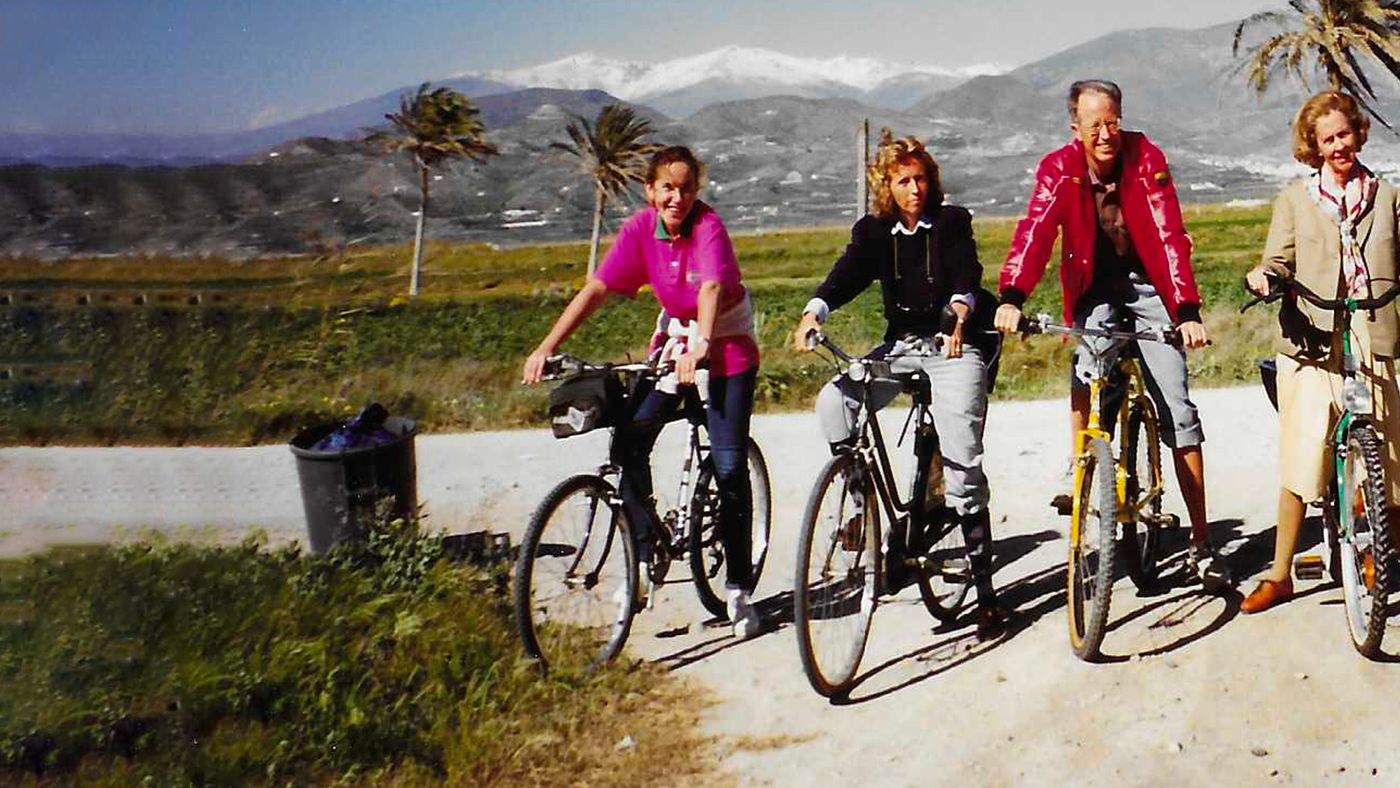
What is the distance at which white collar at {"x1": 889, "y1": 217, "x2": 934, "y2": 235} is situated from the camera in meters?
A: 4.38

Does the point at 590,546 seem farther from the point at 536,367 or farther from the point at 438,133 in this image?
the point at 438,133

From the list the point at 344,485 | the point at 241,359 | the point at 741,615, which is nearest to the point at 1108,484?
the point at 741,615

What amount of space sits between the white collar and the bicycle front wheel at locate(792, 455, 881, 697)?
84 centimetres

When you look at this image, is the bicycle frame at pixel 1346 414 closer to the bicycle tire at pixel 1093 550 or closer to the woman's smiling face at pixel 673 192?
the bicycle tire at pixel 1093 550

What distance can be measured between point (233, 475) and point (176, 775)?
14.9 ft

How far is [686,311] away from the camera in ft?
14.7

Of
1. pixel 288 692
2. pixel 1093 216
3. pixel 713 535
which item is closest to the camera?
pixel 288 692

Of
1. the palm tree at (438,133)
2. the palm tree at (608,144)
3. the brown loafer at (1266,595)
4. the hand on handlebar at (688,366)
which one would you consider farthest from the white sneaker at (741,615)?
the palm tree at (608,144)

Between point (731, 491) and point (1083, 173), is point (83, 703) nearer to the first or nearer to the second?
point (731, 491)

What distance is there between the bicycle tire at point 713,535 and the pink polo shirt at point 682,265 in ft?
1.58

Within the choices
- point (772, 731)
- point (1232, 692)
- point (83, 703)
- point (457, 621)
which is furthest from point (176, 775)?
point (1232, 692)

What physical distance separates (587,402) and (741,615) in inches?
42.5

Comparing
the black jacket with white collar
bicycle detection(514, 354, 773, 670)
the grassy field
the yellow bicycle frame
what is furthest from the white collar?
the grassy field

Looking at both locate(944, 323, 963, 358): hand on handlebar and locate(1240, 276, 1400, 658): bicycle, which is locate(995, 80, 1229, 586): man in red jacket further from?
locate(1240, 276, 1400, 658): bicycle
